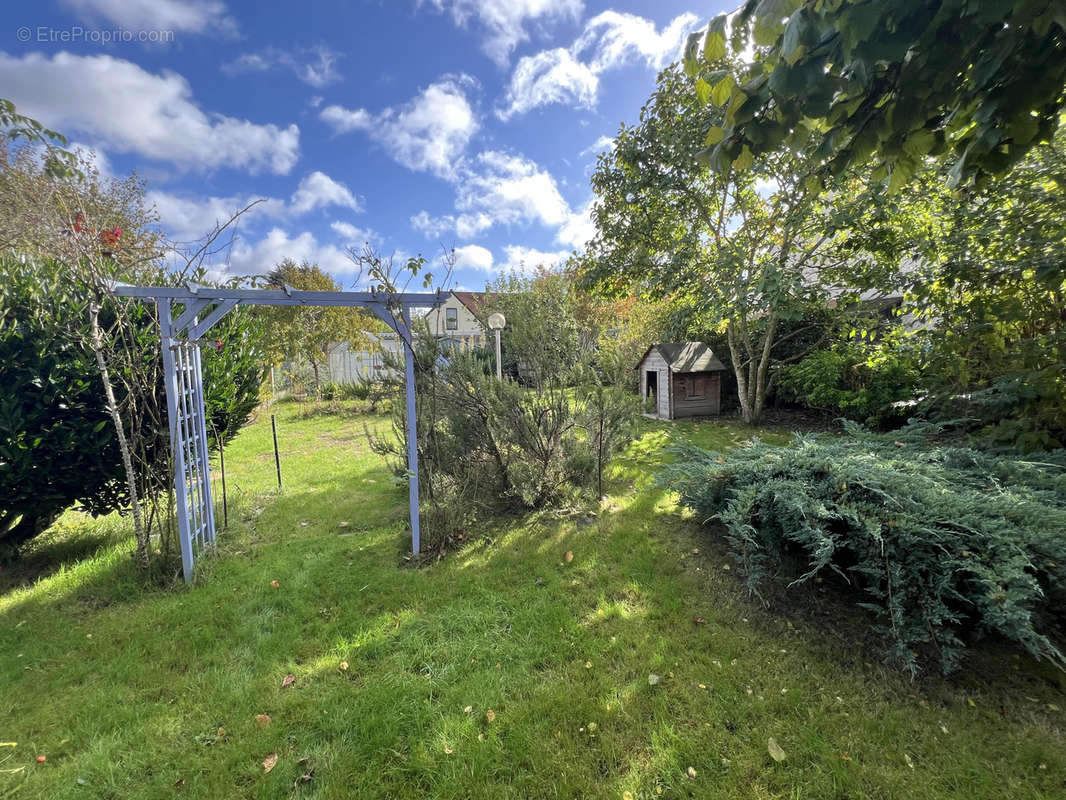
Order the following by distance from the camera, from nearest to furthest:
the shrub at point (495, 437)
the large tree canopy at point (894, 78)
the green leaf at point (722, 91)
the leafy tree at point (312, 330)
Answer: the large tree canopy at point (894, 78) → the green leaf at point (722, 91) → the shrub at point (495, 437) → the leafy tree at point (312, 330)

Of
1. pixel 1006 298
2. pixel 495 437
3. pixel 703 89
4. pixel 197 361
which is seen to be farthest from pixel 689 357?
pixel 197 361

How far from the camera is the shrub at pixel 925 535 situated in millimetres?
1815

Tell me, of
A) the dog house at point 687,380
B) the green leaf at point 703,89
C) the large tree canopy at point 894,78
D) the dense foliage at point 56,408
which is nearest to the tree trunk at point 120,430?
the dense foliage at point 56,408

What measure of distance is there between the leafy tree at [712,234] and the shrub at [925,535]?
3387 mm

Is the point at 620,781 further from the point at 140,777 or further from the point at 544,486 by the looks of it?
the point at 544,486

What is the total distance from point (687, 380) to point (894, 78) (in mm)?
7015

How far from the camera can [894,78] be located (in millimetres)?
1475

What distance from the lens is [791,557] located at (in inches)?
113

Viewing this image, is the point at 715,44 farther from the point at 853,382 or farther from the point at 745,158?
the point at 853,382

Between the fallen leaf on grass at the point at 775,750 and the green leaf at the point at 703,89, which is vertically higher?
the green leaf at the point at 703,89

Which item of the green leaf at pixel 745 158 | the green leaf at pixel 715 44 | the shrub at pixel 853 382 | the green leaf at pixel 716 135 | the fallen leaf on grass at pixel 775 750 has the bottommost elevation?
the fallen leaf on grass at pixel 775 750

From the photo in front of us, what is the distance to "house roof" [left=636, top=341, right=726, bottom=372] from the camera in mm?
8055

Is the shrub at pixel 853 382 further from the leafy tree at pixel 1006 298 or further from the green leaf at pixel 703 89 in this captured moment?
the green leaf at pixel 703 89

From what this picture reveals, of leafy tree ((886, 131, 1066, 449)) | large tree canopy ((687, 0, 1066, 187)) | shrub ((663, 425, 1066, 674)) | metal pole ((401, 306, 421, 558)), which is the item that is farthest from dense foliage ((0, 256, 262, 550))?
leafy tree ((886, 131, 1066, 449))
